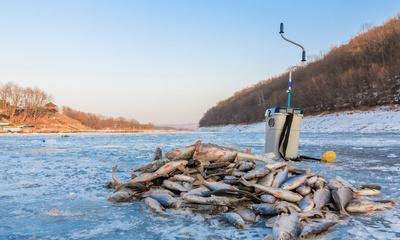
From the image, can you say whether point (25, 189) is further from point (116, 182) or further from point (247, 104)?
point (247, 104)

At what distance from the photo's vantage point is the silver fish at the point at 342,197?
482 cm

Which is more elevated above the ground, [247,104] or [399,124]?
[247,104]

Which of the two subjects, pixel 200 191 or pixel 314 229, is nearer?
pixel 314 229

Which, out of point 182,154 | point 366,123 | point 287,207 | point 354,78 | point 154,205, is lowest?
point 154,205

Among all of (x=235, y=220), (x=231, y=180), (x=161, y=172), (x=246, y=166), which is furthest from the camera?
(x=246, y=166)

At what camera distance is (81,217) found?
4.70 metres

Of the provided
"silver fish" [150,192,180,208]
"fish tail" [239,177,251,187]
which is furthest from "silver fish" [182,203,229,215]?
"fish tail" [239,177,251,187]

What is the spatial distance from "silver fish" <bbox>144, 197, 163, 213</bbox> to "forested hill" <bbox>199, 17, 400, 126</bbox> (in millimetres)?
56907

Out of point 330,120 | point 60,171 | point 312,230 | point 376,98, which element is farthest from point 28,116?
point 312,230

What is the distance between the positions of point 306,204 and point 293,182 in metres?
0.66

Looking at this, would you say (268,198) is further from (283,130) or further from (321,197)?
(283,130)

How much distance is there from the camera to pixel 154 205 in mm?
5062

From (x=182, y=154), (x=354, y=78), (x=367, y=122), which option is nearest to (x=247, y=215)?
(x=182, y=154)

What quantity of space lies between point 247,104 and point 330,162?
118 m
